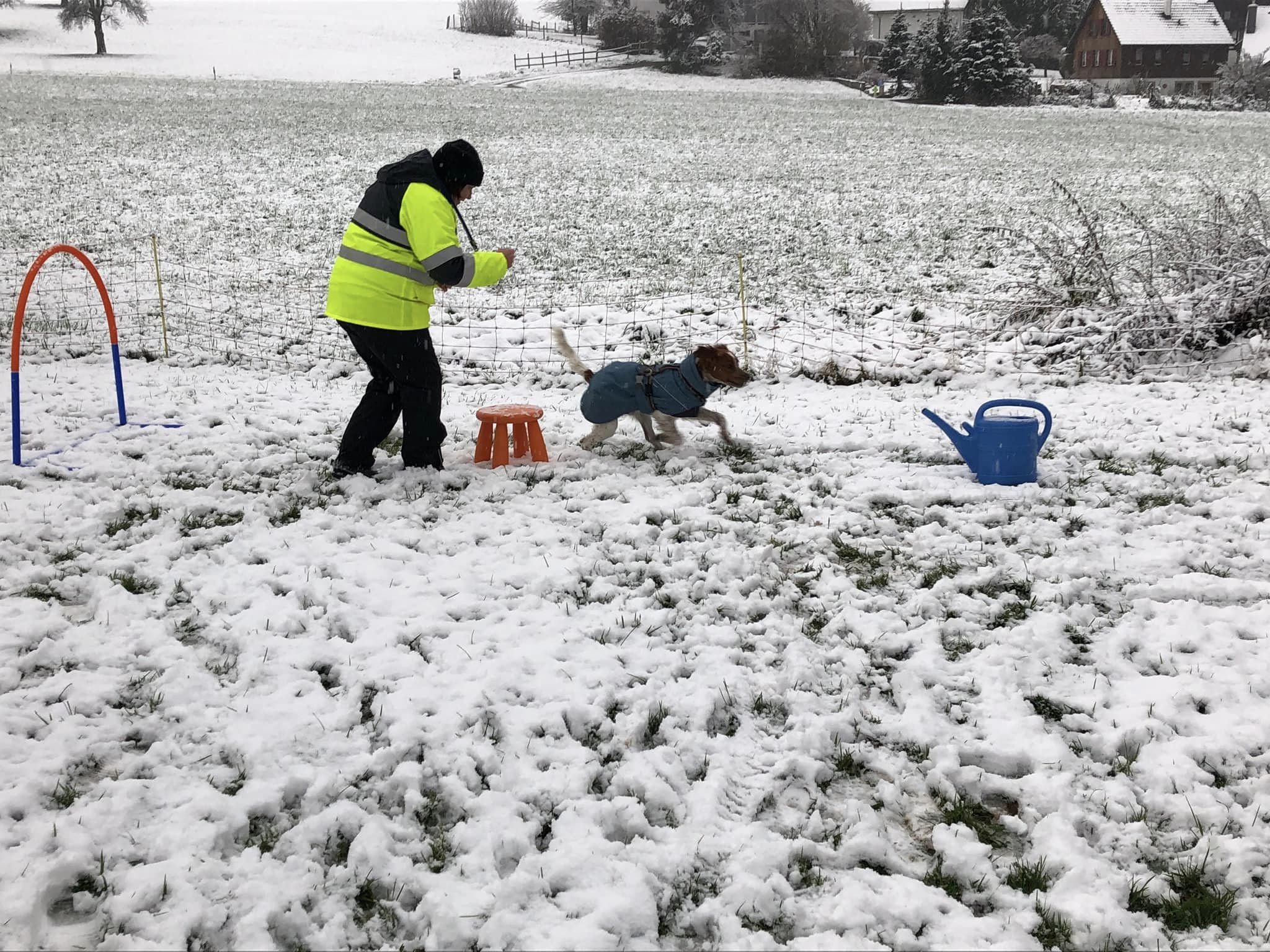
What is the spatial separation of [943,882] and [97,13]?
200 feet

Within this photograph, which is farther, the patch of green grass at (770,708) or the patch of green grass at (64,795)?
the patch of green grass at (770,708)

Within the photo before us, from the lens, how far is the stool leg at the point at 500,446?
536 centimetres

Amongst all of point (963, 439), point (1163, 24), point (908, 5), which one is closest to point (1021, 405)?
point (963, 439)

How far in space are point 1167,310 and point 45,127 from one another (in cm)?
2440

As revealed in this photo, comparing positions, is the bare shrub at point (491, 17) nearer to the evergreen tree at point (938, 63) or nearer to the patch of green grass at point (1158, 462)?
the evergreen tree at point (938, 63)

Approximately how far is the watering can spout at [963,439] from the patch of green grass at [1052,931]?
10.2 ft

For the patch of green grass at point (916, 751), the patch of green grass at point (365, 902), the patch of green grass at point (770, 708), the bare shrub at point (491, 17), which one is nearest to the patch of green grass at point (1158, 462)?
the patch of green grass at point (916, 751)

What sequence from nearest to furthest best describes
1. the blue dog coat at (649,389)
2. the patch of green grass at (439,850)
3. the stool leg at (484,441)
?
the patch of green grass at (439,850) → the blue dog coat at (649,389) → the stool leg at (484,441)

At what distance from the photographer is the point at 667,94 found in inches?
1486

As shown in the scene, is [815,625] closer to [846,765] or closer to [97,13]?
[846,765]

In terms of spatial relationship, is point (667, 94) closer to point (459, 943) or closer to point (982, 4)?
point (982, 4)

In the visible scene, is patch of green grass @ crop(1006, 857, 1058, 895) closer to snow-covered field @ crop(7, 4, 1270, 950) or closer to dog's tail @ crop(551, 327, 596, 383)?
snow-covered field @ crop(7, 4, 1270, 950)

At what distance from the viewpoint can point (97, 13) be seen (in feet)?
159

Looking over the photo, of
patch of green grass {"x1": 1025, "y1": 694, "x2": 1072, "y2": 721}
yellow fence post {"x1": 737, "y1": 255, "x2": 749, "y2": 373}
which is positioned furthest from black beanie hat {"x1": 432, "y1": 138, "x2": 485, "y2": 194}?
patch of green grass {"x1": 1025, "y1": 694, "x2": 1072, "y2": 721}
